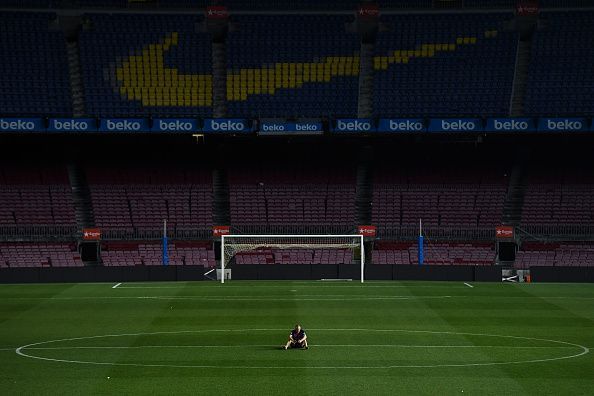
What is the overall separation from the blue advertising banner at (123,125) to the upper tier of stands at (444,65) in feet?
49.3

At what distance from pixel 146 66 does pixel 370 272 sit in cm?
2096

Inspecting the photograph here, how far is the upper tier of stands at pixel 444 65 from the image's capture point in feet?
198

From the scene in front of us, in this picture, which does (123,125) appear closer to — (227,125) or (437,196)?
(227,125)

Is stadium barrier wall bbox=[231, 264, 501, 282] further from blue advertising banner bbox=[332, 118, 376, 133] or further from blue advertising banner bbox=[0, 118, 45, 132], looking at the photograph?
blue advertising banner bbox=[0, 118, 45, 132]

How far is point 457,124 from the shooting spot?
57.3 meters

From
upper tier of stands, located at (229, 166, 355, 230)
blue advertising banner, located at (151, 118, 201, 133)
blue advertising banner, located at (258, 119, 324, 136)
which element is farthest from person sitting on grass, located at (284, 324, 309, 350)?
upper tier of stands, located at (229, 166, 355, 230)

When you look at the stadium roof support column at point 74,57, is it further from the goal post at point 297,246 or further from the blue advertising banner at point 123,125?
the goal post at point 297,246

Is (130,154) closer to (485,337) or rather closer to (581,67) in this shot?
(581,67)

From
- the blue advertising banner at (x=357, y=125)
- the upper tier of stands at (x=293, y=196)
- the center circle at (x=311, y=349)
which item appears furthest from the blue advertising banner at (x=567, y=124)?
the center circle at (x=311, y=349)

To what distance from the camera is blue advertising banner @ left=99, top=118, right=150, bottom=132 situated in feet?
187

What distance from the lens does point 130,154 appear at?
6309 cm

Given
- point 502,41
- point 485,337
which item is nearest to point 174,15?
point 502,41

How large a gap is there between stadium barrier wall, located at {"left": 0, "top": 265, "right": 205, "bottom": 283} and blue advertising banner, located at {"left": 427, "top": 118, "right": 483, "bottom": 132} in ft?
55.6

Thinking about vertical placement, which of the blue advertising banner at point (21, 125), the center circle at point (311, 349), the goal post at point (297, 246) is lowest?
the goal post at point (297, 246)
